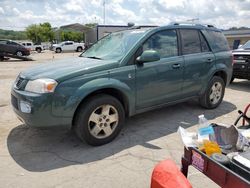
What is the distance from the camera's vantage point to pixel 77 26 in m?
42.9

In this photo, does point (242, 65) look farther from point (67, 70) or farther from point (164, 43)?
point (67, 70)

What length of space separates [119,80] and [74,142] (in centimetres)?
119

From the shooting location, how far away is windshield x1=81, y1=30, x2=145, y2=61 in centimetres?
428

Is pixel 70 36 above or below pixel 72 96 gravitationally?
above

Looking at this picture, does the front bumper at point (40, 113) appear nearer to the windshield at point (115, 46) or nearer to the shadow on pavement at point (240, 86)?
the windshield at point (115, 46)

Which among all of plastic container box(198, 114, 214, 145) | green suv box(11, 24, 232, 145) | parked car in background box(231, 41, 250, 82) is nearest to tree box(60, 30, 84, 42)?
parked car in background box(231, 41, 250, 82)

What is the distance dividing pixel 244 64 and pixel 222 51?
2778mm

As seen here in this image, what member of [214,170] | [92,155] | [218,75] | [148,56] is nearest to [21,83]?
[92,155]

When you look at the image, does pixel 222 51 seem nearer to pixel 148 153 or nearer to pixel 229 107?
pixel 229 107

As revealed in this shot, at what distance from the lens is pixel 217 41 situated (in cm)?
578

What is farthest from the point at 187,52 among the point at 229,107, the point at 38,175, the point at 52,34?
the point at 52,34

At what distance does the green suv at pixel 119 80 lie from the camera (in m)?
3.53

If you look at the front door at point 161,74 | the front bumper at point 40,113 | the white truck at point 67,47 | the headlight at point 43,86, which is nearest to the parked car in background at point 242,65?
the front door at point 161,74

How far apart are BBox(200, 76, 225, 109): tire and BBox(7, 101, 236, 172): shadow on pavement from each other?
0.29 metres
